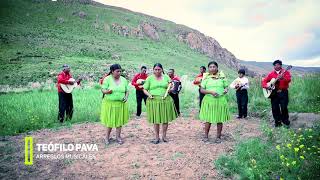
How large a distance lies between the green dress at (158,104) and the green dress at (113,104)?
0.65 m

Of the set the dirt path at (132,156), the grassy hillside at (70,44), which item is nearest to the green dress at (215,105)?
the dirt path at (132,156)

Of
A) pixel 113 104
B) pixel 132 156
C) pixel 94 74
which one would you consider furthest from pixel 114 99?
pixel 94 74

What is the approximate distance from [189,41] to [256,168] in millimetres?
82580

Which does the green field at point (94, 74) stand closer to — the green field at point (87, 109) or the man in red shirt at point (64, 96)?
the green field at point (87, 109)

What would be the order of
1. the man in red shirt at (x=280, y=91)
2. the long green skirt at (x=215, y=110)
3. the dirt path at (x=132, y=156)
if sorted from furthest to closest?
1. the man in red shirt at (x=280, y=91)
2. the long green skirt at (x=215, y=110)
3. the dirt path at (x=132, y=156)

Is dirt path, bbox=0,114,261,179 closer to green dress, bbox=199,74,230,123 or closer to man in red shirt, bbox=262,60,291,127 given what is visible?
green dress, bbox=199,74,230,123

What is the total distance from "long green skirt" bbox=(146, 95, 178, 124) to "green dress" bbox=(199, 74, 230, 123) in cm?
86

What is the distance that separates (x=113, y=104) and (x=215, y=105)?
2.49 meters

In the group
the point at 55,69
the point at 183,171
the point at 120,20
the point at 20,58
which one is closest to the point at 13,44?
the point at 20,58

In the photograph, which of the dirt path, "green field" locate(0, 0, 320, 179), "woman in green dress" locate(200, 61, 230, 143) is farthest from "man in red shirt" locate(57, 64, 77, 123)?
"woman in green dress" locate(200, 61, 230, 143)

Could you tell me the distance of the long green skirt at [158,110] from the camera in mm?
7805

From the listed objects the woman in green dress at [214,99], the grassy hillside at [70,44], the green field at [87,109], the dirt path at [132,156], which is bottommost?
the dirt path at [132,156]

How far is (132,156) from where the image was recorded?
6965mm

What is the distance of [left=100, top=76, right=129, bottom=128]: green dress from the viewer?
25.7 feet
